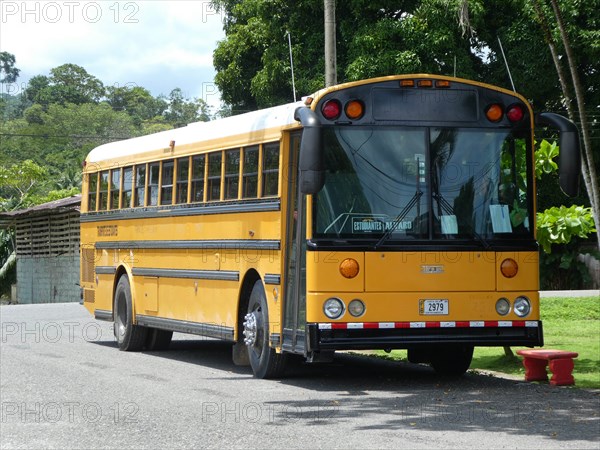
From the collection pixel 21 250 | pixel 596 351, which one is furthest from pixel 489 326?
pixel 21 250

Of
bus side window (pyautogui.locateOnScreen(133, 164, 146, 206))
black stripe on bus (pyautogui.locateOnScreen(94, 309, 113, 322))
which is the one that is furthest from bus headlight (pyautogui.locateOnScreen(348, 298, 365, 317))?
black stripe on bus (pyautogui.locateOnScreen(94, 309, 113, 322))

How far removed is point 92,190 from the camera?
21453 mm

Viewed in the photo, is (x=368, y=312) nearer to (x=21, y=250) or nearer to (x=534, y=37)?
(x=534, y=37)

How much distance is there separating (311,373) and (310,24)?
22.0 m

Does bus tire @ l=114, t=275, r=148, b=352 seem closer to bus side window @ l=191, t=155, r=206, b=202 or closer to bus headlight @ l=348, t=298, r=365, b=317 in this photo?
Result: bus side window @ l=191, t=155, r=206, b=202

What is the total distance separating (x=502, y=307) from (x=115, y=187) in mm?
8547

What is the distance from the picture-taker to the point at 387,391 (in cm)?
1322

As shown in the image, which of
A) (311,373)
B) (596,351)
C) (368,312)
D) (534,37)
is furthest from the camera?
(534,37)

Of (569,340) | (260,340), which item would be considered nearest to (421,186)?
(260,340)

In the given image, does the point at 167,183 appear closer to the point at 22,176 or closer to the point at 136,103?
the point at 22,176

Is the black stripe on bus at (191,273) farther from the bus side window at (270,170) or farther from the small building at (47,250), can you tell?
the small building at (47,250)

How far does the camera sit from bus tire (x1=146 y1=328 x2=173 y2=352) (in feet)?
63.4

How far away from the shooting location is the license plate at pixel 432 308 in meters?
13.1

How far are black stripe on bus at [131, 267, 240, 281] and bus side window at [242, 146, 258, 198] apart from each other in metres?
1.00
